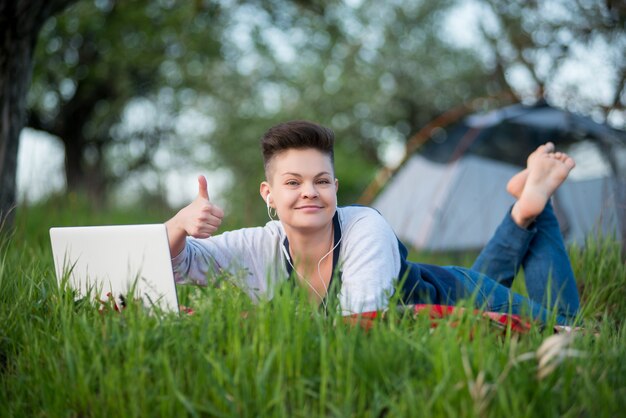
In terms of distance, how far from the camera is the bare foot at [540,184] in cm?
328

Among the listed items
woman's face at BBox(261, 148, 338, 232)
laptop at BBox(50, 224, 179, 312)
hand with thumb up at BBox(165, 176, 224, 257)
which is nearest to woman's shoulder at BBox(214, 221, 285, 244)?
woman's face at BBox(261, 148, 338, 232)

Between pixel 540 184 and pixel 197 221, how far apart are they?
1.67 meters

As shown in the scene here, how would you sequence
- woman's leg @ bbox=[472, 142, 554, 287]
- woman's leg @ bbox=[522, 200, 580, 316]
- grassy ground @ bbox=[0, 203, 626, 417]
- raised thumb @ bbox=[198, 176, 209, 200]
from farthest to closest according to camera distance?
woman's leg @ bbox=[472, 142, 554, 287]
woman's leg @ bbox=[522, 200, 580, 316]
raised thumb @ bbox=[198, 176, 209, 200]
grassy ground @ bbox=[0, 203, 626, 417]

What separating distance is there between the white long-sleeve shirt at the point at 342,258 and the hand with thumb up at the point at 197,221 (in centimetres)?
9

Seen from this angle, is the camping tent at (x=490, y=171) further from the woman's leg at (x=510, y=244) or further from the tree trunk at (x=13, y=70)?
the tree trunk at (x=13, y=70)

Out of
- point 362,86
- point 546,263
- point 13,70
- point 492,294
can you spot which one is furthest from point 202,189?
point 362,86

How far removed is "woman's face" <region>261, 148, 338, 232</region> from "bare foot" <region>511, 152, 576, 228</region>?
1.11m

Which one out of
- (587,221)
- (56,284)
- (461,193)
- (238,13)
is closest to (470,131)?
(461,193)

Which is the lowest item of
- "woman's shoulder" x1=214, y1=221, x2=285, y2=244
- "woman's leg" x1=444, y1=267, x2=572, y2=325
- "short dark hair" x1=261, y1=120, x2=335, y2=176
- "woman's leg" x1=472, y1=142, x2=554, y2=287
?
"woman's leg" x1=444, y1=267, x2=572, y2=325

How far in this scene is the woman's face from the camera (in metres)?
2.56

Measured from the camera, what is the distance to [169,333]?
2086mm

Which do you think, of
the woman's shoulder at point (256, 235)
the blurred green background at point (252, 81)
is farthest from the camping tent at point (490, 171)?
the woman's shoulder at point (256, 235)

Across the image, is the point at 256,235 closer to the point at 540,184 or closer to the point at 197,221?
the point at 197,221

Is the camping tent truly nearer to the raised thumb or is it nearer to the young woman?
the young woman
